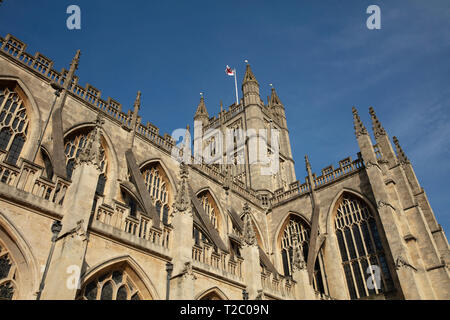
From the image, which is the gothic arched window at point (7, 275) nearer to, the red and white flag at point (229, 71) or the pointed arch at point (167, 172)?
the pointed arch at point (167, 172)

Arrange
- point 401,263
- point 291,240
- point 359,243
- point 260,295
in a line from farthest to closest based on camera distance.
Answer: point 291,240
point 359,243
point 401,263
point 260,295

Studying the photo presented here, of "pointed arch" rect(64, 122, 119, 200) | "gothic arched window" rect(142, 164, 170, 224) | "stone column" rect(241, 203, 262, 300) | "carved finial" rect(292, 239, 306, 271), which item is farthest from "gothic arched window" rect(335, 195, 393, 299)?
"pointed arch" rect(64, 122, 119, 200)

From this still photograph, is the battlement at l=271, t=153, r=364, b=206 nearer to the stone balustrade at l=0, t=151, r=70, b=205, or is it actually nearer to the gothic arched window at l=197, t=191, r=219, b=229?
the gothic arched window at l=197, t=191, r=219, b=229

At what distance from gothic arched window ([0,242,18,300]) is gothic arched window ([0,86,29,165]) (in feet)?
18.3

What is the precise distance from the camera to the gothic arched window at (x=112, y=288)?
9.39 meters

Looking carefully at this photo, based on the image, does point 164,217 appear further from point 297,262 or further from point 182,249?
point 297,262

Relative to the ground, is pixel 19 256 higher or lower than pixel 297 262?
lower

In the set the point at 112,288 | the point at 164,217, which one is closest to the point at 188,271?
the point at 112,288

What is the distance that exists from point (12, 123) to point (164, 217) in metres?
7.88

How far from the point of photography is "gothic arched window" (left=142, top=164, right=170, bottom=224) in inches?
690

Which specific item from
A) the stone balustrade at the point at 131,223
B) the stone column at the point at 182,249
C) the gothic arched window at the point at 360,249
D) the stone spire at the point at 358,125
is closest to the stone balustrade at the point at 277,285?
the gothic arched window at the point at 360,249

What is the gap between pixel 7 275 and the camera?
26.8 feet
